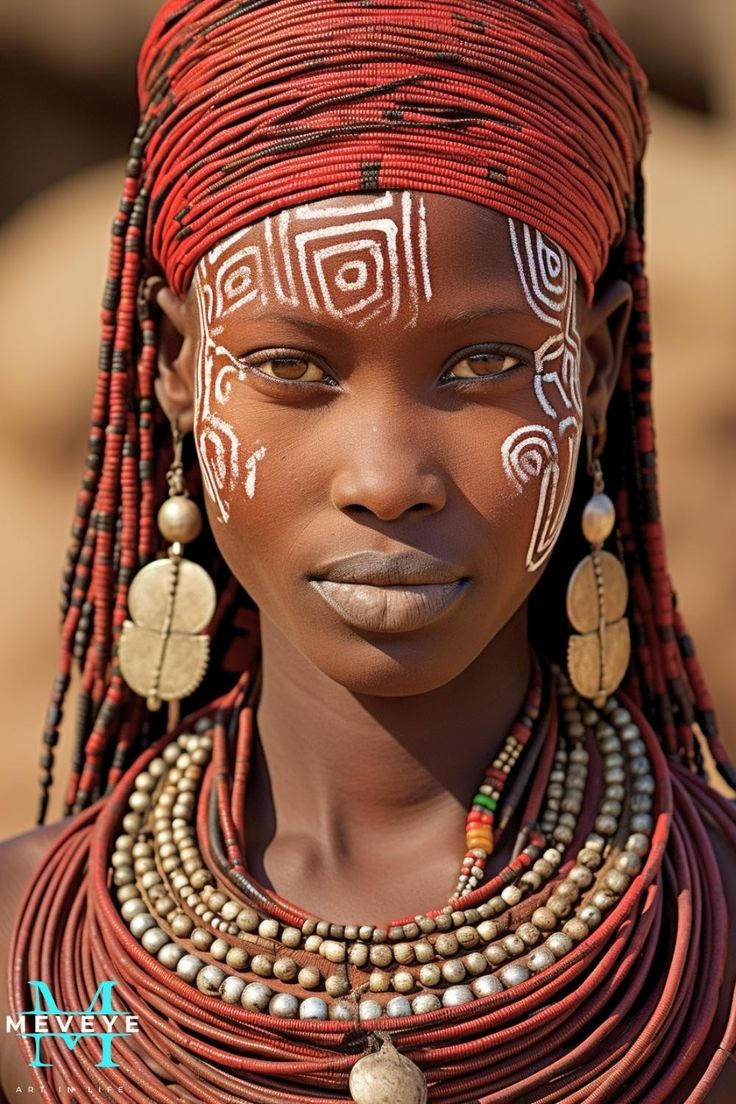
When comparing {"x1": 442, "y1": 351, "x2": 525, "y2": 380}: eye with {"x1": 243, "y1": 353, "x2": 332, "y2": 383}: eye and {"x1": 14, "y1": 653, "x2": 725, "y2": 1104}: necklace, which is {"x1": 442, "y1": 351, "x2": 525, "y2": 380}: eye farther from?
{"x1": 14, "y1": 653, "x2": 725, "y2": 1104}: necklace

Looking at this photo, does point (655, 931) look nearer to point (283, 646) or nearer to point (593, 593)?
point (593, 593)

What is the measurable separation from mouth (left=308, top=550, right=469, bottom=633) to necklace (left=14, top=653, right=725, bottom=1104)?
0.44m

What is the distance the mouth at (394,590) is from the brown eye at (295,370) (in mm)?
257

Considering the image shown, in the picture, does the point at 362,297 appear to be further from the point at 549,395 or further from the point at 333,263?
the point at 549,395

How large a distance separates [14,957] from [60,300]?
10.3ft

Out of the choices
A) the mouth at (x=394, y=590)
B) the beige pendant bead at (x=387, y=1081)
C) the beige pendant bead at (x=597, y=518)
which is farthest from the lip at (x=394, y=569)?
the beige pendant bead at (x=387, y=1081)

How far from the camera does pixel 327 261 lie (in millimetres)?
1896

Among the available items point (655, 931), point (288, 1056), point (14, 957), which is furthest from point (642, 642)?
point (14, 957)

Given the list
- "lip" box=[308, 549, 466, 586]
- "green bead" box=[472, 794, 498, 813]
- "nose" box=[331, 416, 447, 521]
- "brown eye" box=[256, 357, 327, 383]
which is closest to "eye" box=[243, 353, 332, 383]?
"brown eye" box=[256, 357, 327, 383]

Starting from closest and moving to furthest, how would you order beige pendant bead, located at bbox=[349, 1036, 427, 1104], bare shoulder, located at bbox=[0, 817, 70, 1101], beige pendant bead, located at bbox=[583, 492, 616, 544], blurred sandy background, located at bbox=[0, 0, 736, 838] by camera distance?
1. beige pendant bead, located at bbox=[349, 1036, 427, 1104]
2. bare shoulder, located at bbox=[0, 817, 70, 1101]
3. beige pendant bead, located at bbox=[583, 492, 616, 544]
4. blurred sandy background, located at bbox=[0, 0, 736, 838]

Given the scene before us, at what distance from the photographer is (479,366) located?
1.96 metres

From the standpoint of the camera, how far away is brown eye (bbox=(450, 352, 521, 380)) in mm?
1953

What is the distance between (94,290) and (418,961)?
3355mm

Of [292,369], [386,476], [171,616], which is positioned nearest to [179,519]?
[171,616]
